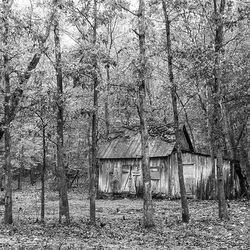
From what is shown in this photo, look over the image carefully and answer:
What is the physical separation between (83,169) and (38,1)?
2918 cm

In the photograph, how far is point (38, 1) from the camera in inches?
598

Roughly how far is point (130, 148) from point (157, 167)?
3.00 m

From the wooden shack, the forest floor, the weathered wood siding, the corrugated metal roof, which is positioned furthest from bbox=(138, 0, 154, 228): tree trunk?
the corrugated metal roof

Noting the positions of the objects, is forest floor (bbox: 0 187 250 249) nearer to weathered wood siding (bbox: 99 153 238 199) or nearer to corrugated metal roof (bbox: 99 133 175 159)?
weathered wood siding (bbox: 99 153 238 199)

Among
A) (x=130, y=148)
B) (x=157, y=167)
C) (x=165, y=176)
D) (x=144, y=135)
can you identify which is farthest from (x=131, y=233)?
(x=130, y=148)

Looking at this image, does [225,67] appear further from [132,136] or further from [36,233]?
[132,136]

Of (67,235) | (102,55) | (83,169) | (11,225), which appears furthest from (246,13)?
(83,169)

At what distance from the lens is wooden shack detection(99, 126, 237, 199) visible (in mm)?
26172

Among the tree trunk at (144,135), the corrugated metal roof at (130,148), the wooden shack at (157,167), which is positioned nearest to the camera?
the tree trunk at (144,135)

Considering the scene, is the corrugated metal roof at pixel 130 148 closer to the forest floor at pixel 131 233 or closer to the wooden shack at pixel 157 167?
the wooden shack at pixel 157 167

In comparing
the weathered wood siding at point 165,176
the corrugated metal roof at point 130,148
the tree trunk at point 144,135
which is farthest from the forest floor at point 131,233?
the corrugated metal roof at point 130,148

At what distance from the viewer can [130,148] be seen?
2973cm

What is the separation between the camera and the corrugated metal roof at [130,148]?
92.4 ft

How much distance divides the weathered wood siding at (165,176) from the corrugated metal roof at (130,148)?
0.44 meters
